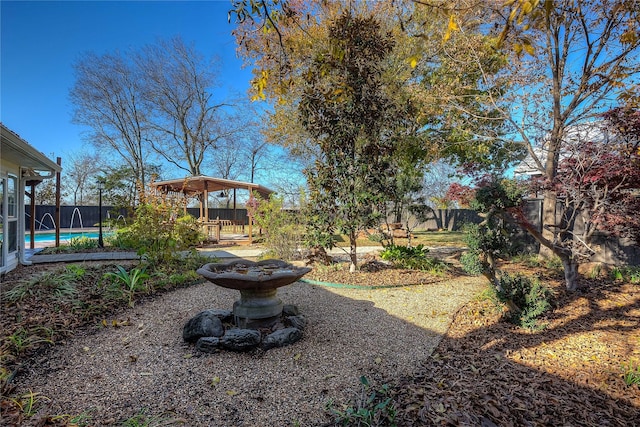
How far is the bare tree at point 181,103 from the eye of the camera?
17609 mm

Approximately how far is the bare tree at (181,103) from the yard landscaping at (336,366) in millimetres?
16165

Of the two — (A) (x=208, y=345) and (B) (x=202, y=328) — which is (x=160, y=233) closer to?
(B) (x=202, y=328)

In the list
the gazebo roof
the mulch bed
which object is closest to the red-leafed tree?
the mulch bed

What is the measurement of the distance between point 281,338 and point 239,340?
39 cm

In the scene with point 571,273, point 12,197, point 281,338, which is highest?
point 12,197

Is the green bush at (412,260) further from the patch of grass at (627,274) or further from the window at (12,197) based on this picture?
the window at (12,197)

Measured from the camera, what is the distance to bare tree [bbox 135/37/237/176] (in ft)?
57.8

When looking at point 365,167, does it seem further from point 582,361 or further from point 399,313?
point 582,361

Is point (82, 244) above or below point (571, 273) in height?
above

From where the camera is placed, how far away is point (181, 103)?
18312 mm

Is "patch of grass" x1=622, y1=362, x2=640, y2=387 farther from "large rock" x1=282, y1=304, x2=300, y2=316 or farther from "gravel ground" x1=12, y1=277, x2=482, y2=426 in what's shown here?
"large rock" x1=282, y1=304, x2=300, y2=316

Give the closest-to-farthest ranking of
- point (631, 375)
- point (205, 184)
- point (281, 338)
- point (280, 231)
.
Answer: point (631, 375), point (281, 338), point (280, 231), point (205, 184)

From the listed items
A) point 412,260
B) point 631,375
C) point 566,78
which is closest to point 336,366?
point 631,375

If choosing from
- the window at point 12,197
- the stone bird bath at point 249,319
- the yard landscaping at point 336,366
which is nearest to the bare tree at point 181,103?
the window at point 12,197
